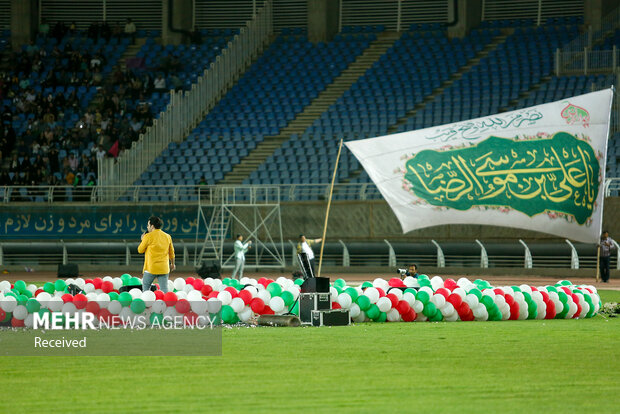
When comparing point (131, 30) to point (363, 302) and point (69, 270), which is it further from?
point (363, 302)

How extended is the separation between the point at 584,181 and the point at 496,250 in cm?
1409

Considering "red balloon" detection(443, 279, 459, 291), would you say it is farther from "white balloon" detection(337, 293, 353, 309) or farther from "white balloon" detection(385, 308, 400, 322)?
"white balloon" detection(337, 293, 353, 309)

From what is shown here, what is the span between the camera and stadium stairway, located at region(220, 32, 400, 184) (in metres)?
42.1

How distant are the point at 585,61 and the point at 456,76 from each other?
5.63 m

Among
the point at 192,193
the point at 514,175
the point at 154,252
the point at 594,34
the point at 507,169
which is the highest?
the point at 594,34

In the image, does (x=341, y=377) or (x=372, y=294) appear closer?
(x=341, y=377)

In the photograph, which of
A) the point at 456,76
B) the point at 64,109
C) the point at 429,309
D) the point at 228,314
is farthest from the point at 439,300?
the point at 64,109

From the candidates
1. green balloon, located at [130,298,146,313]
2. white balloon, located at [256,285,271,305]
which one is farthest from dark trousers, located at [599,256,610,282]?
green balloon, located at [130,298,146,313]

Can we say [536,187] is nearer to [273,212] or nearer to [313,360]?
[313,360]

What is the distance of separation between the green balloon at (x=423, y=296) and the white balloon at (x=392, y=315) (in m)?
0.44

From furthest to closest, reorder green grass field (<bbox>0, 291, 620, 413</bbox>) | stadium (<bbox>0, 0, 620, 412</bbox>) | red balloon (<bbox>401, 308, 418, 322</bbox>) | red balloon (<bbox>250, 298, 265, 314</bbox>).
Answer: red balloon (<bbox>401, 308, 418, 322</bbox>) → red balloon (<bbox>250, 298, 265, 314</bbox>) → stadium (<bbox>0, 0, 620, 412</bbox>) → green grass field (<bbox>0, 291, 620, 413</bbox>)

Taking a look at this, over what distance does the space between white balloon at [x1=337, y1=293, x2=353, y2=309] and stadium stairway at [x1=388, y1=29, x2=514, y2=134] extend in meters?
25.2

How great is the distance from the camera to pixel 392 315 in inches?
673

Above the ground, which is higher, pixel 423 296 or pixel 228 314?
pixel 423 296
